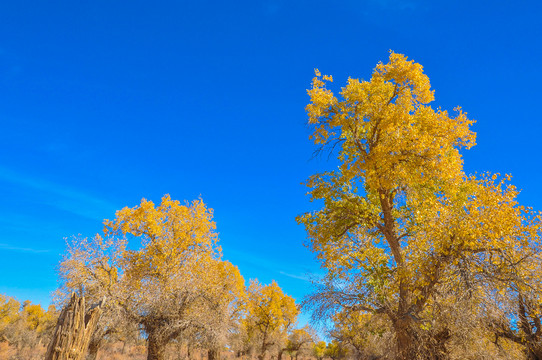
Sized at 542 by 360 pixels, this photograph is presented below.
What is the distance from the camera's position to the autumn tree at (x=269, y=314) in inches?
1403

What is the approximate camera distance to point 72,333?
522 cm

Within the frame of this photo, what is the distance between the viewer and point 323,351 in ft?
180

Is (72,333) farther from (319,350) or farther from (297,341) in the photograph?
(319,350)

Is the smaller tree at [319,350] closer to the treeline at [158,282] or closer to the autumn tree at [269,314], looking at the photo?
the autumn tree at [269,314]

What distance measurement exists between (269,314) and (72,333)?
32987mm

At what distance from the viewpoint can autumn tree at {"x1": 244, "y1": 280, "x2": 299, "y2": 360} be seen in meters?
35.6

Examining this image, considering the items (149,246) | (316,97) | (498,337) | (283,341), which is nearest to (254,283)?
(283,341)

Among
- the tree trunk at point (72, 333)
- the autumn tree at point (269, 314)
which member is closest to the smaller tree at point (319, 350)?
the autumn tree at point (269, 314)

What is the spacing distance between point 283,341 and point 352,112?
110 ft

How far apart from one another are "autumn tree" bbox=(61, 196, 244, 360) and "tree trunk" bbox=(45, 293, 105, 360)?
42.3ft

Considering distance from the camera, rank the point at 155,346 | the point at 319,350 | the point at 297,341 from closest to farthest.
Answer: the point at 155,346, the point at 297,341, the point at 319,350

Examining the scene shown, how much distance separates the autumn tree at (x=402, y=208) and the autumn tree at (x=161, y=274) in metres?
9.81

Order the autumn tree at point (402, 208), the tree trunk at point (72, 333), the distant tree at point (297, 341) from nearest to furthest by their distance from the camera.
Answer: the tree trunk at point (72, 333), the autumn tree at point (402, 208), the distant tree at point (297, 341)

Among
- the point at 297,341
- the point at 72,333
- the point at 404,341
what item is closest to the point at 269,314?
the point at 297,341
